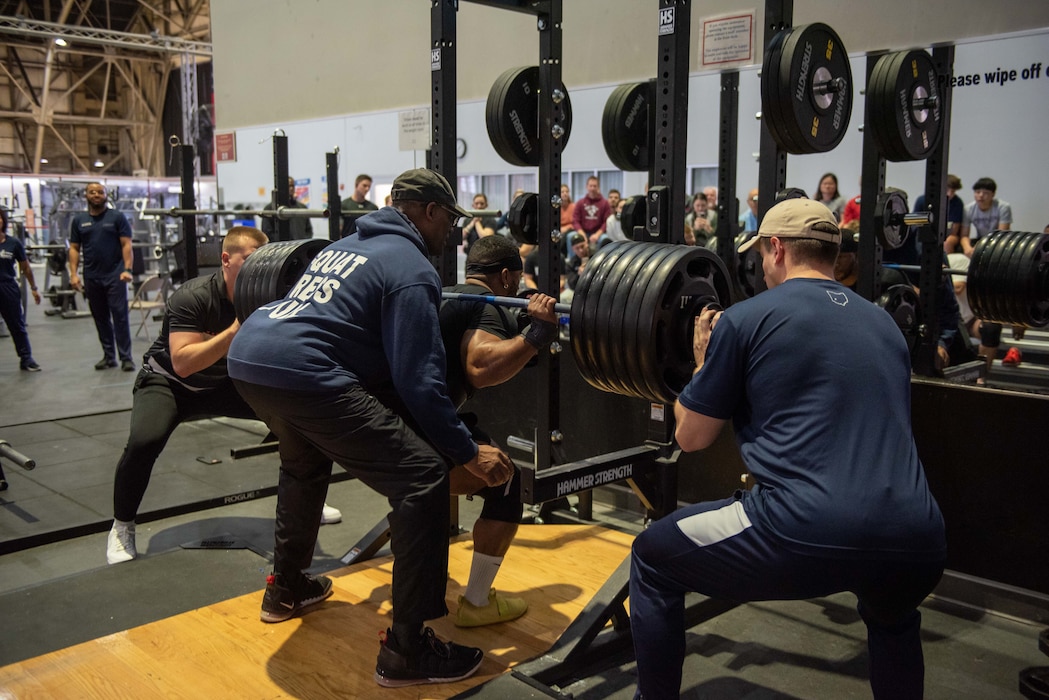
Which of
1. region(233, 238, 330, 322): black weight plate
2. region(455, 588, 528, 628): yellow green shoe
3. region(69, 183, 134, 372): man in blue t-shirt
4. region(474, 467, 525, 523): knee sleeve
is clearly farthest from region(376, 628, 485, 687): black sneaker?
region(69, 183, 134, 372): man in blue t-shirt

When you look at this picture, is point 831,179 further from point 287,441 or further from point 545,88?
point 287,441

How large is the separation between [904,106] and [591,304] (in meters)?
1.84

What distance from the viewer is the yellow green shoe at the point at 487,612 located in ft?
8.81

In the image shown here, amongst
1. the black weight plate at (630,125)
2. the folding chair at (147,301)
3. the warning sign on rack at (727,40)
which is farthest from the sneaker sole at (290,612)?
the folding chair at (147,301)

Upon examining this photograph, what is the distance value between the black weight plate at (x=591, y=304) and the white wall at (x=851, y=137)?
401 centimetres

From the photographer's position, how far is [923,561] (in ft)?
5.51

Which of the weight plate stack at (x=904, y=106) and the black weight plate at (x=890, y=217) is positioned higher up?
the weight plate stack at (x=904, y=106)

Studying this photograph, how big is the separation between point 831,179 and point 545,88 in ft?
14.7

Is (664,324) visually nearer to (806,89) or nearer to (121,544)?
(806,89)

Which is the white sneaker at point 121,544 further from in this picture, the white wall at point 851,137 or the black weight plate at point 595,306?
the white wall at point 851,137

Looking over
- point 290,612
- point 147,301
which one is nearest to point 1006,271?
point 290,612

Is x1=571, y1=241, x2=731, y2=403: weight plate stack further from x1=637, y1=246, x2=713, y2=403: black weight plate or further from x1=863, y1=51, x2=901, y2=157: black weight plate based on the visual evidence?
x1=863, y1=51, x2=901, y2=157: black weight plate

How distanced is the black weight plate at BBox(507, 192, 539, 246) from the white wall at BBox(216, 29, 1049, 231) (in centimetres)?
334

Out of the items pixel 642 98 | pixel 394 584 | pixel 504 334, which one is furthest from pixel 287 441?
pixel 642 98
